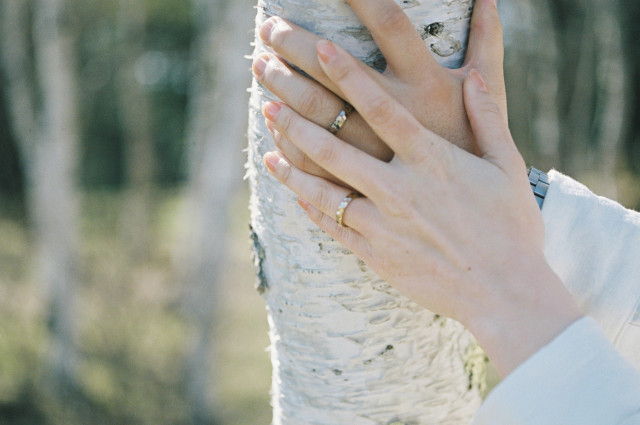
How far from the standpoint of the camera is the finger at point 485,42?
96 cm

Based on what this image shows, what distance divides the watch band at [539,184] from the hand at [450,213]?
121 mm

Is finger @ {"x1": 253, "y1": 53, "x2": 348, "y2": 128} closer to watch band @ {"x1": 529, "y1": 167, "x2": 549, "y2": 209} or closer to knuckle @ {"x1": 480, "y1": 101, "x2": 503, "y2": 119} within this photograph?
knuckle @ {"x1": 480, "y1": 101, "x2": 503, "y2": 119}

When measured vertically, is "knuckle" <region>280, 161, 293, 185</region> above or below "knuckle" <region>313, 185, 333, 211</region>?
above

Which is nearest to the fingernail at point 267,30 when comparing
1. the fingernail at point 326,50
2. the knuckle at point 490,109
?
the fingernail at point 326,50

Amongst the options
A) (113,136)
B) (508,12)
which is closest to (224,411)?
(508,12)

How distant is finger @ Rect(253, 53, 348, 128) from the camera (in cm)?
88

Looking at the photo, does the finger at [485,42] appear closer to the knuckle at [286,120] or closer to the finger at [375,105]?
the finger at [375,105]

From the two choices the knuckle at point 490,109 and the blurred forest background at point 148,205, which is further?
the blurred forest background at point 148,205

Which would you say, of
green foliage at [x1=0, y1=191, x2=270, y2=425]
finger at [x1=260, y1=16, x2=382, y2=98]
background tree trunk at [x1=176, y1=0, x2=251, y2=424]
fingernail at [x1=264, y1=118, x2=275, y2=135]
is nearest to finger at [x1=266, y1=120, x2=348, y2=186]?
fingernail at [x1=264, y1=118, x2=275, y2=135]

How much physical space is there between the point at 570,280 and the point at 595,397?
0.29m

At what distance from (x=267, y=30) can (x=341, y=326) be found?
0.50 meters

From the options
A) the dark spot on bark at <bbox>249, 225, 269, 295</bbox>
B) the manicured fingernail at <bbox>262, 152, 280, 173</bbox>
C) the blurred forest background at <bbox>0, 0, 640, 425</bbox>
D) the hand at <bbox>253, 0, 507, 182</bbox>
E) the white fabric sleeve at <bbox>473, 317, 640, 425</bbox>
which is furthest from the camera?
the blurred forest background at <bbox>0, 0, 640, 425</bbox>

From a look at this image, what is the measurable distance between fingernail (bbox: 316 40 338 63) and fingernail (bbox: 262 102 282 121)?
114mm

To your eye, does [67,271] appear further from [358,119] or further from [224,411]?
[358,119]
